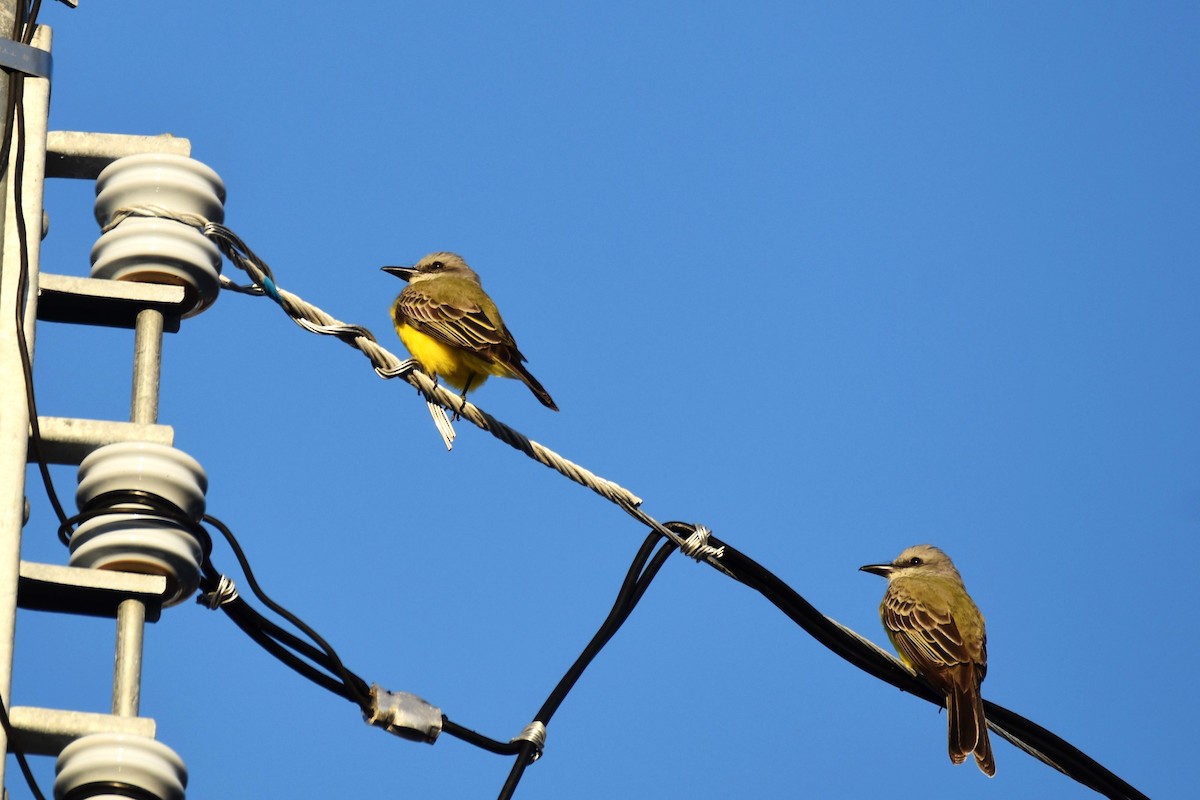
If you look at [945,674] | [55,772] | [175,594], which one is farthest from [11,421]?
[945,674]

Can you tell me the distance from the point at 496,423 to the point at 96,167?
2.06 m

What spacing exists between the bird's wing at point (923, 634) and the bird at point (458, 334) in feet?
11.0

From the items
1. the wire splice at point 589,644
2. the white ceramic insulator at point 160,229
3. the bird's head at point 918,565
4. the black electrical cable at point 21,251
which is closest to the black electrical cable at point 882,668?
the wire splice at point 589,644

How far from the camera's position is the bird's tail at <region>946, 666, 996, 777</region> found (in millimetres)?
9828

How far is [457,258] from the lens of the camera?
12547 mm

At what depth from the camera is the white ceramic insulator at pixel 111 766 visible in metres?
4.18

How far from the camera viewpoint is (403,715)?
544cm

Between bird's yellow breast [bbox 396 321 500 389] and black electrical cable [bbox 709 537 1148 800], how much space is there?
11.2 ft

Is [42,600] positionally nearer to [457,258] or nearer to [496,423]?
[496,423]

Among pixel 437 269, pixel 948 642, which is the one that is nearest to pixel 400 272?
pixel 437 269

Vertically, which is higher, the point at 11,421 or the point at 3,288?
the point at 3,288

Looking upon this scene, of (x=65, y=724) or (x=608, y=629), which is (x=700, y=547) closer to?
(x=608, y=629)

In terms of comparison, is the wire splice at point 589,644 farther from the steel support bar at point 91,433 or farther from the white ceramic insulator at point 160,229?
the steel support bar at point 91,433

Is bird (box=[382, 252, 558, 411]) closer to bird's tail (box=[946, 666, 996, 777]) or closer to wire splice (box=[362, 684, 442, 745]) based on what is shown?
bird's tail (box=[946, 666, 996, 777])
